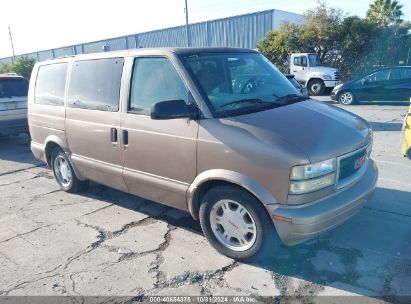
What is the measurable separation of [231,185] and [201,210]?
1.49 ft

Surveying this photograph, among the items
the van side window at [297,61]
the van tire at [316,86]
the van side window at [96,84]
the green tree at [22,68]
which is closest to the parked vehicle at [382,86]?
the van tire at [316,86]

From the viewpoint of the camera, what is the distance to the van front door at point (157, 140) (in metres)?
3.47

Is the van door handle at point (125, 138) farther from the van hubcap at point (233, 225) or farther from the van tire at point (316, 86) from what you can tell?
the van tire at point (316, 86)

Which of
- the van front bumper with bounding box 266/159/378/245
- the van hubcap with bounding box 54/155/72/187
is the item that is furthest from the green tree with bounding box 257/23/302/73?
the van front bumper with bounding box 266/159/378/245

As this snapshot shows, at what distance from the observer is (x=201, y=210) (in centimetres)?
347

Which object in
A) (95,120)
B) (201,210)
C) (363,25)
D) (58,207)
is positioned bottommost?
(58,207)

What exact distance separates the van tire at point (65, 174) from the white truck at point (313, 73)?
48.9 feet

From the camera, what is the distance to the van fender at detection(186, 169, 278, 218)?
2.96 m

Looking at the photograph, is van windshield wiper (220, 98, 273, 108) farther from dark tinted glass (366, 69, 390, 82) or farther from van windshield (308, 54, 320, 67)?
van windshield (308, 54, 320, 67)

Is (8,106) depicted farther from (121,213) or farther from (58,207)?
(121,213)

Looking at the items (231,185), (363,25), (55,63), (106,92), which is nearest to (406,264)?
(231,185)

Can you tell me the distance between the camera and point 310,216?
2838mm

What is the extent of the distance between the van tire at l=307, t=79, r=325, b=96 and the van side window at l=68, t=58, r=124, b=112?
15.0m

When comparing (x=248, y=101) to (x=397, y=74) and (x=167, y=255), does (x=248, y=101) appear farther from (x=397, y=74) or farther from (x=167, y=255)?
(x=397, y=74)
